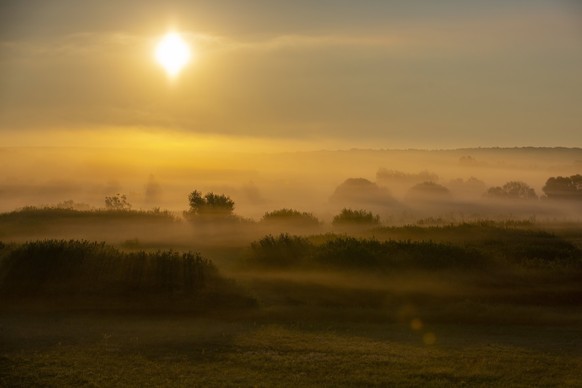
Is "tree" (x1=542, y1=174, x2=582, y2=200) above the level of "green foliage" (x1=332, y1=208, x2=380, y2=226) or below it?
above

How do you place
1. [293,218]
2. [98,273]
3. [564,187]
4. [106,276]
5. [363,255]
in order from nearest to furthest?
[106,276]
[98,273]
[363,255]
[293,218]
[564,187]

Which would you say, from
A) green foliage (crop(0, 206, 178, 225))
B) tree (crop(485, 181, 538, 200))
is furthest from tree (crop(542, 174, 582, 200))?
green foliage (crop(0, 206, 178, 225))

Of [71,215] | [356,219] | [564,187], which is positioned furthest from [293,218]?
[564,187]

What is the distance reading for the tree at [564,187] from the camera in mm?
118375

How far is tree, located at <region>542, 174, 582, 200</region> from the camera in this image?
11838 centimetres

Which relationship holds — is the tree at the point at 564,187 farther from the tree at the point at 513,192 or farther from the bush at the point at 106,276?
the bush at the point at 106,276

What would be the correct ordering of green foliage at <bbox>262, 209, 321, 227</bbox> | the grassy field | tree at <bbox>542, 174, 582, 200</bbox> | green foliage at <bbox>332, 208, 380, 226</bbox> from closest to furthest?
the grassy field < green foliage at <bbox>332, 208, 380, 226</bbox> < green foliage at <bbox>262, 209, 321, 227</bbox> < tree at <bbox>542, 174, 582, 200</bbox>

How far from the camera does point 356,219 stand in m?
56.7

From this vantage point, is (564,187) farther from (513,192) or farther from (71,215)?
(71,215)

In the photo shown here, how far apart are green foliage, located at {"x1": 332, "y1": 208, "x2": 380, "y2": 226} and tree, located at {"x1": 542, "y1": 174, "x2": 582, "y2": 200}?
72538 millimetres

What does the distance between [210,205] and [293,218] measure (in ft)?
26.8

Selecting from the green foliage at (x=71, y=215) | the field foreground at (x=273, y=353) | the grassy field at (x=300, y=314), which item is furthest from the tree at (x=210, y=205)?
the field foreground at (x=273, y=353)

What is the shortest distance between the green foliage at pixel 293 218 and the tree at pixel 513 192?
81.8 metres

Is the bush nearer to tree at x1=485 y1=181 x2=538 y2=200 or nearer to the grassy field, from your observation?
the grassy field
